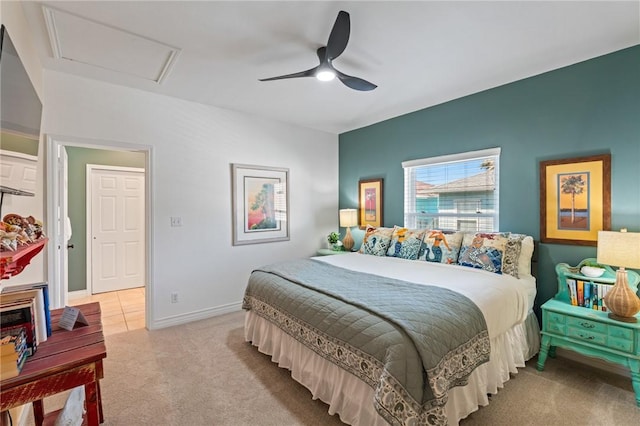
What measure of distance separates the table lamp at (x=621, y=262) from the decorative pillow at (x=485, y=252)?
0.66m

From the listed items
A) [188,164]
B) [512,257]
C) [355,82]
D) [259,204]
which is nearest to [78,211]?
[188,164]

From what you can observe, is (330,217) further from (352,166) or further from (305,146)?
(305,146)

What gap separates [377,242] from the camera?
3721 mm

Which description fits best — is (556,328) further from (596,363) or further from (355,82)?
(355,82)

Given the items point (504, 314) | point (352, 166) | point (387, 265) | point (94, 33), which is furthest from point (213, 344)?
point (352, 166)

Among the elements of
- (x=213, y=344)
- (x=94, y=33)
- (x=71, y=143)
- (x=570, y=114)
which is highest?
(x=94, y=33)

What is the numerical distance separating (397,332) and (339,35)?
1896 mm

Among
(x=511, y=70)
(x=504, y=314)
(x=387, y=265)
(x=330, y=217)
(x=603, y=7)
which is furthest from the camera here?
(x=330, y=217)

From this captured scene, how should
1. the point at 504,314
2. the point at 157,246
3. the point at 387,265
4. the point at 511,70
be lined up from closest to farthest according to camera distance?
1. the point at 504,314
2. the point at 511,70
3. the point at 387,265
4. the point at 157,246

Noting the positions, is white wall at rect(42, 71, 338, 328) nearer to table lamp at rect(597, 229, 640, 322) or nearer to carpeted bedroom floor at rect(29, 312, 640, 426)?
carpeted bedroom floor at rect(29, 312, 640, 426)

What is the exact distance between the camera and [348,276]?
2609mm

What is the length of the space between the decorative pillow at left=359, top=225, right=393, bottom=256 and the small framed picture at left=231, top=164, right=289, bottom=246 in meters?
1.28

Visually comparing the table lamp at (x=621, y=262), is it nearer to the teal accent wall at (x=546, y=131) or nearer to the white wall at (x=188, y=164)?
the teal accent wall at (x=546, y=131)

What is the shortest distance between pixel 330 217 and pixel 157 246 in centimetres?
268
